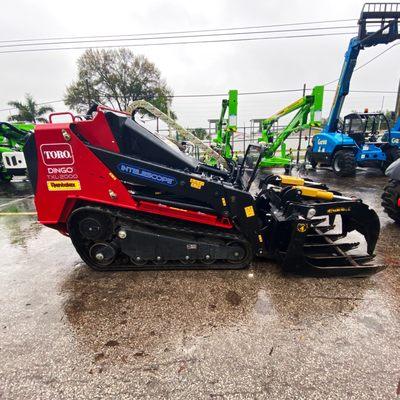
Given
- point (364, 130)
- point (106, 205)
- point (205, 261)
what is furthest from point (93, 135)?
point (364, 130)

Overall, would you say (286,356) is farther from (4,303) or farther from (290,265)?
(4,303)

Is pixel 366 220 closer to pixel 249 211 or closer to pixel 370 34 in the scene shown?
pixel 249 211

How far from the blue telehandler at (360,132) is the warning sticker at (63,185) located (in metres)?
8.58

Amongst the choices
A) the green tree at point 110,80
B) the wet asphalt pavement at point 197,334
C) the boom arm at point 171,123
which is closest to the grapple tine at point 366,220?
the wet asphalt pavement at point 197,334

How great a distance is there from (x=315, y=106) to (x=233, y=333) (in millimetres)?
7896

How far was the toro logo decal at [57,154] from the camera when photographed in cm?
276

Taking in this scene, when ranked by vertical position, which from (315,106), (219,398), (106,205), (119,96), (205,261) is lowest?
(219,398)

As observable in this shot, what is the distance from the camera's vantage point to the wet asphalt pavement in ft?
5.66

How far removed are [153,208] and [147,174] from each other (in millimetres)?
405

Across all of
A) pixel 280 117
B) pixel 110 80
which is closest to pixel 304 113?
pixel 280 117

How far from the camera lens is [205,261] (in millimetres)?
3074

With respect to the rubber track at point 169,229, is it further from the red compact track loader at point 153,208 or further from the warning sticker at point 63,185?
the warning sticker at point 63,185

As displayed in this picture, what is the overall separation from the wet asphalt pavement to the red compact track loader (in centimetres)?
24

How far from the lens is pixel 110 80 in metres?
25.4
